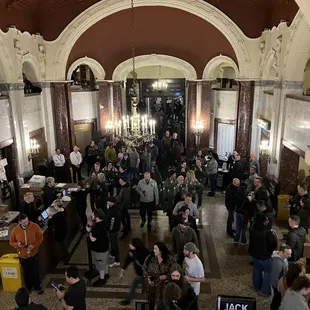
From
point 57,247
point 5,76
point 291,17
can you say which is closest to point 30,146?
point 5,76

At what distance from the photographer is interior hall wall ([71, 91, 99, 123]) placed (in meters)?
13.7

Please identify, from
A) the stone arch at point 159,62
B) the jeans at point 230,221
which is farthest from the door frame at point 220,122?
the jeans at point 230,221

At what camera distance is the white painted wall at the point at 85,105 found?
13.7 m

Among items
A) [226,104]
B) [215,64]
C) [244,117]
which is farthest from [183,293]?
[215,64]

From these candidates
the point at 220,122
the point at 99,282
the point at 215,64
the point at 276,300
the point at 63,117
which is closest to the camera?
the point at 276,300

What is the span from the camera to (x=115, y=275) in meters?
6.77

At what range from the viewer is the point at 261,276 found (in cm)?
618

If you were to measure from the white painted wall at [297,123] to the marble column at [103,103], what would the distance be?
7854mm

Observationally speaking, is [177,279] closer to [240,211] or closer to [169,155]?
[240,211]

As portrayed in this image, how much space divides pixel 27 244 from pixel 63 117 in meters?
7.33

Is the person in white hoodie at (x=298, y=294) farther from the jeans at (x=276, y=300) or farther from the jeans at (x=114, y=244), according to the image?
the jeans at (x=114, y=244)

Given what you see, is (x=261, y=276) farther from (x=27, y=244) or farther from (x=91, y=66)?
(x=91, y=66)

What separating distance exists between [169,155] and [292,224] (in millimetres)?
7818

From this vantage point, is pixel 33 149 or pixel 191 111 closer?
pixel 33 149
